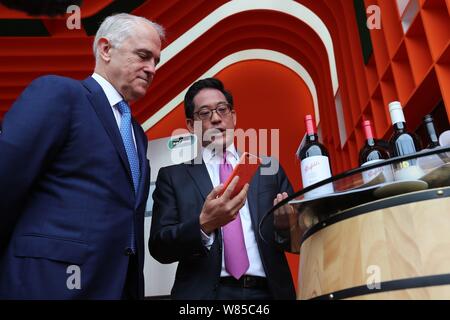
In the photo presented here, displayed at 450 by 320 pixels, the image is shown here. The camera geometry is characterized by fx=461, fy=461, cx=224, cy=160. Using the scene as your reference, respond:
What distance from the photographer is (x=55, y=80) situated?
1.20m

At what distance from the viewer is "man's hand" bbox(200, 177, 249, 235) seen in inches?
53.2

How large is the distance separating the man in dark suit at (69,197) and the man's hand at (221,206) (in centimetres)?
20

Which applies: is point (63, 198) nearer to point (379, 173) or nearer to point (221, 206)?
point (221, 206)

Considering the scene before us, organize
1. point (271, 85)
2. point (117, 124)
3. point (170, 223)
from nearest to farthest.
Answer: point (117, 124) → point (170, 223) → point (271, 85)

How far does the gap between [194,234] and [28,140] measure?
607 mm

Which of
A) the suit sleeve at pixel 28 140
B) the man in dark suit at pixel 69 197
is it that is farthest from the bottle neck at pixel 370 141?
the suit sleeve at pixel 28 140

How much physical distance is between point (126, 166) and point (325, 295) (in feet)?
2.01

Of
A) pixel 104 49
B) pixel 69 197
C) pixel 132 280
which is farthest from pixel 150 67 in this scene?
pixel 132 280

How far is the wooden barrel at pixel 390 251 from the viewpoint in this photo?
849 mm

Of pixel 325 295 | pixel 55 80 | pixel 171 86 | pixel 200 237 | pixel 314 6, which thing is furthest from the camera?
pixel 171 86

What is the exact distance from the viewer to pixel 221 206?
1379 mm

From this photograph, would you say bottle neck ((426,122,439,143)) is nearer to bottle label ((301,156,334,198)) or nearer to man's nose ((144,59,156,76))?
bottle label ((301,156,334,198))
